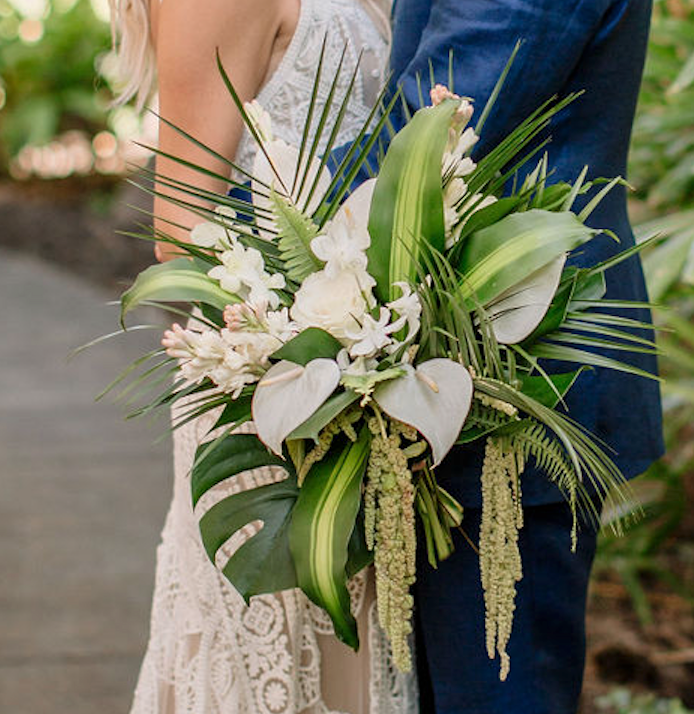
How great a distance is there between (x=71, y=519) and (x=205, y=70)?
9.53 feet

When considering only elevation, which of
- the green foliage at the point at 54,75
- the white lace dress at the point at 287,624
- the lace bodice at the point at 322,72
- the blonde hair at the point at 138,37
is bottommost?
the white lace dress at the point at 287,624

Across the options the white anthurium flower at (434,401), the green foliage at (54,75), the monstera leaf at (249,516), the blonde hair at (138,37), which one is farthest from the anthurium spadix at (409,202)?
the green foliage at (54,75)

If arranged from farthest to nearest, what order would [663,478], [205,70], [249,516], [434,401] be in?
[663,478], [205,70], [249,516], [434,401]

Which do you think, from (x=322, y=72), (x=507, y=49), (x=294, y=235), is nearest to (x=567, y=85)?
(x=507, y=49)

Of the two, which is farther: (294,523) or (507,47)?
(507,47)

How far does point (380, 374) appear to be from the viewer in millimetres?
1073

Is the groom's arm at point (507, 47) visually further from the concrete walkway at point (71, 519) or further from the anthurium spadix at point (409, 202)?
the concrete walkway at point (71, 519)

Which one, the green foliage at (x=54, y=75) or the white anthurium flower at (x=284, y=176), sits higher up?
the green foliage at (x=54, y=75)

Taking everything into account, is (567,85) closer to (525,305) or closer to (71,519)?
(525,305)

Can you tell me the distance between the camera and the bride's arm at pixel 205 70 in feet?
4.25

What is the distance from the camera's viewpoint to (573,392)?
1389 millimetres

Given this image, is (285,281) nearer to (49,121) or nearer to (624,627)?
(624,627)

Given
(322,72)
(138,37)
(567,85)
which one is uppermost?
(138,37)

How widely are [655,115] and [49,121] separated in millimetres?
5952
